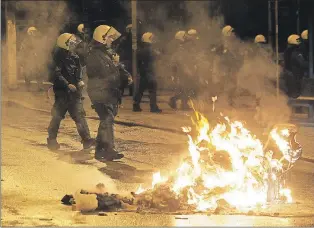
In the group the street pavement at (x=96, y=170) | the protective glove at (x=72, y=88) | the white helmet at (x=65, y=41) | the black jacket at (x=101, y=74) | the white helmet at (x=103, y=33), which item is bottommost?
the street pavement at (x=96, y=170)

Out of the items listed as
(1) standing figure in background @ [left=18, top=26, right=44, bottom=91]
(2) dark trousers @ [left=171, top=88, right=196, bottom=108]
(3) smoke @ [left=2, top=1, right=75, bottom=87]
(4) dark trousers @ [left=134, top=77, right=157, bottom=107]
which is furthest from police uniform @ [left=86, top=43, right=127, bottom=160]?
(1) standing figure in background @ [left=18, top=26, right=44, bottom=91]

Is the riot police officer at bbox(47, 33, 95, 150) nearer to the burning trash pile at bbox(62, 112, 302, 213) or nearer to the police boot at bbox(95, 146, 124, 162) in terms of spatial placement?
the police boot at bbox(95, 146, 124, 162)

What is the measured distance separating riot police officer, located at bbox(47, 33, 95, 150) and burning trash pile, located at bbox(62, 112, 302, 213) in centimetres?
341

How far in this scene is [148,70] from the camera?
17266 millimetres

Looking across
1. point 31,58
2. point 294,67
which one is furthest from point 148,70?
point 31,58

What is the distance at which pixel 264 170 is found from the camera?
8125 mm

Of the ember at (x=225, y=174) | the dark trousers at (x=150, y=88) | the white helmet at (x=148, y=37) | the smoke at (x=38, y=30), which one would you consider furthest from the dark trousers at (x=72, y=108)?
the smoke at (x=38, y=30)

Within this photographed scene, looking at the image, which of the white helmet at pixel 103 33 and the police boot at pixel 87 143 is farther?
the police boot at pixel 87 143

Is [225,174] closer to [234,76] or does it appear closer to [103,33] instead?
[103,33]

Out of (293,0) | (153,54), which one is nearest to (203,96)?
(153,54)

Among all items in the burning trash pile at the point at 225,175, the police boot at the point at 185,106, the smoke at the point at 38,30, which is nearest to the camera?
the burning trash pile at the point at 225,175

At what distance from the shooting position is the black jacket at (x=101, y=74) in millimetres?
10773

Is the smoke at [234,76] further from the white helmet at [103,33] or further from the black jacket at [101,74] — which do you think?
the white helmet at [103,33]

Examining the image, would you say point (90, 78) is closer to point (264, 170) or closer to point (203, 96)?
point (264, 170)
